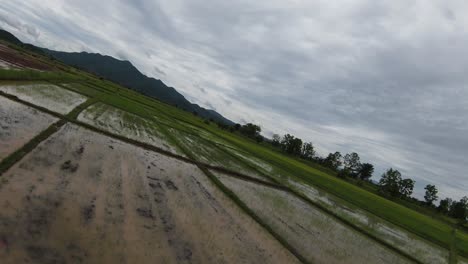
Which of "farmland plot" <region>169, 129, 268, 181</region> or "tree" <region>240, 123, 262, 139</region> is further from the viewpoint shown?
"tree" <region>240, 123, 262, 139</region>

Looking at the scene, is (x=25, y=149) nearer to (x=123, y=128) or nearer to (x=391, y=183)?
(x=123, y=128)

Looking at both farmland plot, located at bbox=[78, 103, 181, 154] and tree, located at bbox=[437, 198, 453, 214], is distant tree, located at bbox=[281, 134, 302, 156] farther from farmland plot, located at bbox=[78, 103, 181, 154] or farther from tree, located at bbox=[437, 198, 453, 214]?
farmland plot, located at bbox=[78, 103, 181, 154]

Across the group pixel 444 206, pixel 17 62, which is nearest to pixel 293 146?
pixel 444 206

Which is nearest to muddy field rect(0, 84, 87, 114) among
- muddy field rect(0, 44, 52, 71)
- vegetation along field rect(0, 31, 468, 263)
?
vegetation along field rect(0, 31, 468, 263)

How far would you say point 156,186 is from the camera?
916 cm

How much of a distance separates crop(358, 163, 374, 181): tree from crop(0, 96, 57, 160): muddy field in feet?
290

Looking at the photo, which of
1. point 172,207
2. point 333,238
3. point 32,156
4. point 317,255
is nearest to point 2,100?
point 32,156

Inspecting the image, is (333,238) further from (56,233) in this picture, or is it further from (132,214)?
(56,233)

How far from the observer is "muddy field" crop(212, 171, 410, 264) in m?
9.57

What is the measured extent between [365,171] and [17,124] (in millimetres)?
90573

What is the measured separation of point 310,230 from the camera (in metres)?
11.5

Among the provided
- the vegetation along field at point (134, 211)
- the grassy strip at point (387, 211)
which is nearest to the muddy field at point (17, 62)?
the vegetation along field at point (134, 211)

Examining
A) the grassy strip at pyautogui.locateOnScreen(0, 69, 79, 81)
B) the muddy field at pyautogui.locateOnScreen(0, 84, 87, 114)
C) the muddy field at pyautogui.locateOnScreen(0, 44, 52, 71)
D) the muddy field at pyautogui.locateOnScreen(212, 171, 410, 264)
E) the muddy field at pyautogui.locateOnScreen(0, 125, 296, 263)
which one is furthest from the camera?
the muddy field at pyautogui.locateOnScreen(0, 44, 52, 71)

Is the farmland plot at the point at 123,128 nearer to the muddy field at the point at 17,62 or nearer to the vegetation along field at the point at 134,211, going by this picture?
the vegetation along field at the point at 134,211
